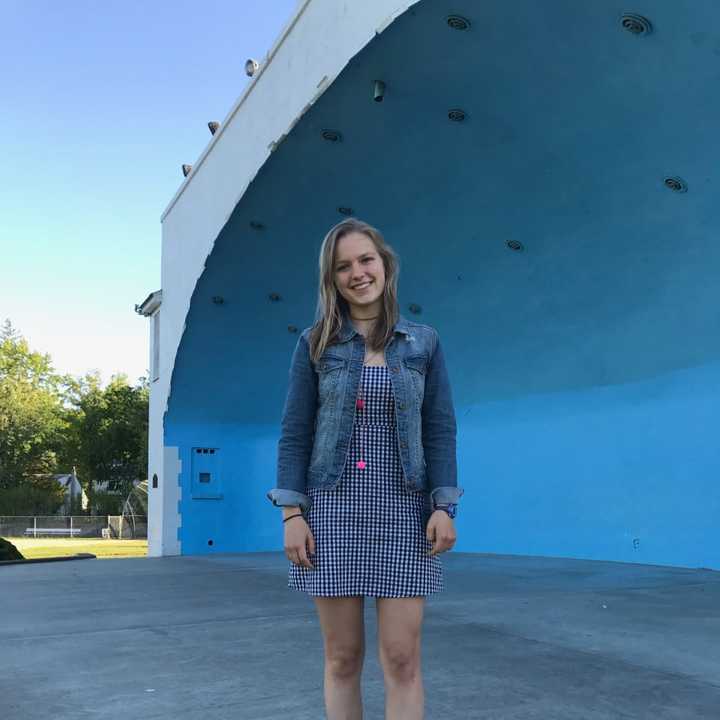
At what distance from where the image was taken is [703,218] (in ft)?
21.6

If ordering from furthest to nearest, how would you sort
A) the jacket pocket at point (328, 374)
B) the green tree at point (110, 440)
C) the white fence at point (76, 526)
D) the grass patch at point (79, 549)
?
the green tree at point (110, 440)
the white fence at point (76, 526)
the grass patch at point (79, 549)
the jacket pocket at point (328, 374)

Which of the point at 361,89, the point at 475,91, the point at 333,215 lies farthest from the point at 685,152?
the point at 333,215

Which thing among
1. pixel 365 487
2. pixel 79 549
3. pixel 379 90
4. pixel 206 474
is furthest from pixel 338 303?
pixel 79 549

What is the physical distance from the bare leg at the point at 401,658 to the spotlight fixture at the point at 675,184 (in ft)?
18.0

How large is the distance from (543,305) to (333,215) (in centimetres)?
247

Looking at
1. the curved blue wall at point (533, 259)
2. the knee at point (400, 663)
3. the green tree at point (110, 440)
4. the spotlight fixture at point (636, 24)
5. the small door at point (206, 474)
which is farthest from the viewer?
the green tree at point (110, 440)

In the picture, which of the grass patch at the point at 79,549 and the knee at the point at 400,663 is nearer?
the knee at the point at 400,663

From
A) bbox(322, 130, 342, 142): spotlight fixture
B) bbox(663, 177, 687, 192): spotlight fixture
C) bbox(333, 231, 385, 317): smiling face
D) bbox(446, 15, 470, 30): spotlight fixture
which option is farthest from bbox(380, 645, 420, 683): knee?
bbox(322, 130, 342, 142): spotlight fixture

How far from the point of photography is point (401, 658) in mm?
1800

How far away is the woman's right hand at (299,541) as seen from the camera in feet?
6.06

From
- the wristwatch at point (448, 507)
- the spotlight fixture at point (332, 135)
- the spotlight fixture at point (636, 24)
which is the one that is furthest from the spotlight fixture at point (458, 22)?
the wristwatch at point (448, 507)

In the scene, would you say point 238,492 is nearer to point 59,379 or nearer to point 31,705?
point 31,705

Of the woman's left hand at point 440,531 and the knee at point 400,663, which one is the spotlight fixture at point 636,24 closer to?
the woman's left hand at point 440,531

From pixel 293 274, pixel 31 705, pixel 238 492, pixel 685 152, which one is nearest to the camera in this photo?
pixel 31 705
